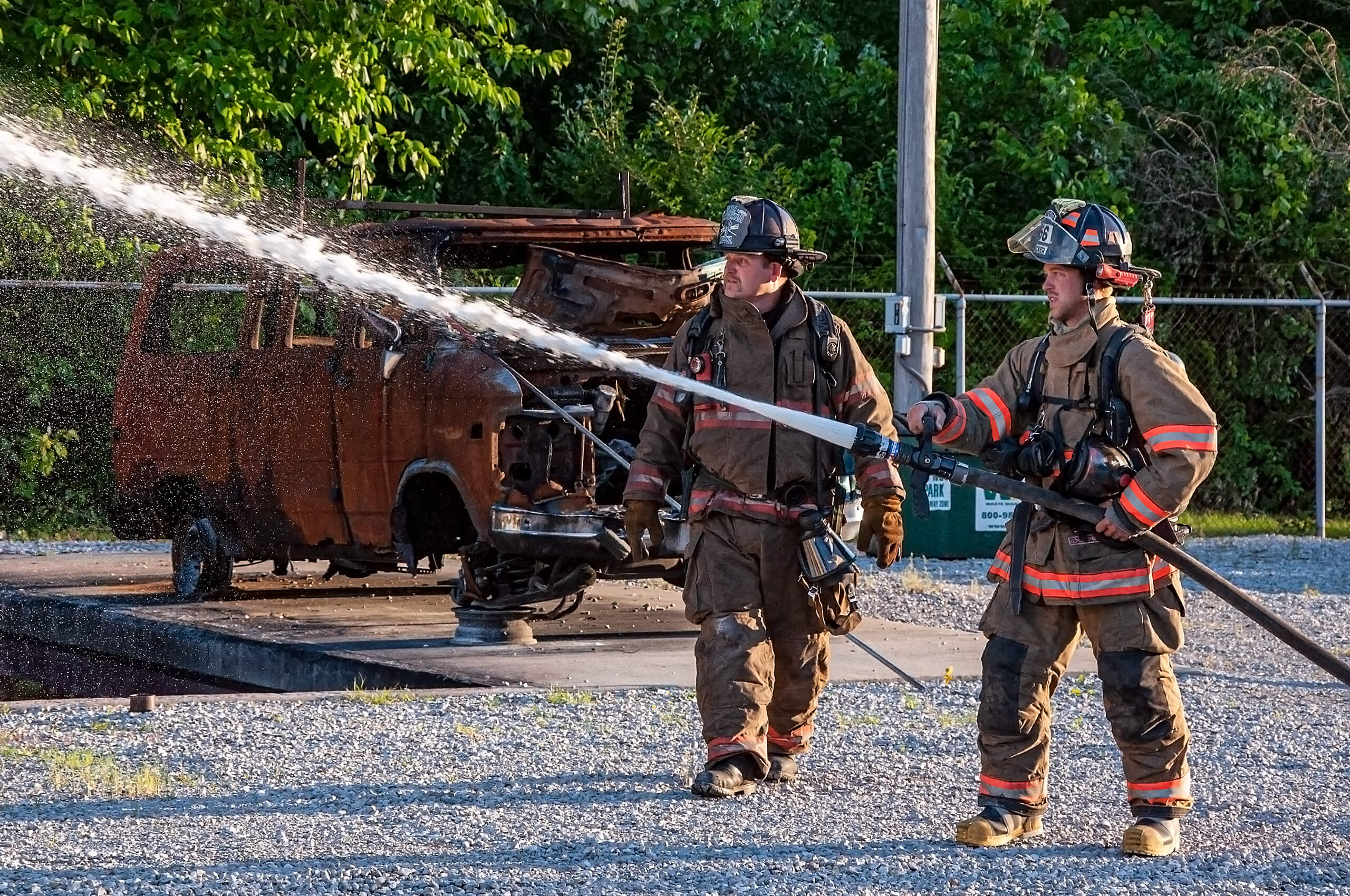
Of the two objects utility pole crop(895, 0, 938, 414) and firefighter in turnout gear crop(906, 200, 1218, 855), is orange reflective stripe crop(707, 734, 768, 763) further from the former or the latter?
utility pole crop(895, 0, 938, 414)

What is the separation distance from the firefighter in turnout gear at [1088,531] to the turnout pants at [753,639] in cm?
79

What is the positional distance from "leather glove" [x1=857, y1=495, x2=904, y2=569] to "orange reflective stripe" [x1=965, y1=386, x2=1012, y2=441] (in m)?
0.62

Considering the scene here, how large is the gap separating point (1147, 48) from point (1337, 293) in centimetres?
323

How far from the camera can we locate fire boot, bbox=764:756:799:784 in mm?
6164

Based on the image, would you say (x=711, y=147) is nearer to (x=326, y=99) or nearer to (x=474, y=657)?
(x=326, y=99)

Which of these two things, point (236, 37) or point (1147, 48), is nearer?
point (236, 37)

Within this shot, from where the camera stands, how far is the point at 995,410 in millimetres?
5691

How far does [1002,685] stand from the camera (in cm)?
545

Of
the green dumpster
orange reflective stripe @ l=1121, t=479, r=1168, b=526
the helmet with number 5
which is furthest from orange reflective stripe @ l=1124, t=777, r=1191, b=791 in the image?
the green dumpster

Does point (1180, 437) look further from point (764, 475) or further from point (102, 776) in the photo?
point (102, 776)

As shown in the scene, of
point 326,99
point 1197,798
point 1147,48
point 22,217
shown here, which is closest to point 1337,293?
point 1147,48

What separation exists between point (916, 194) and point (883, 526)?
536 cm

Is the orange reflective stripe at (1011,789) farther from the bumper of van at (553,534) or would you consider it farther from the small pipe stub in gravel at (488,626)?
the small pipe stub in gravel at (488,626)

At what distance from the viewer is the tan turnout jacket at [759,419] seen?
618 centimetres
